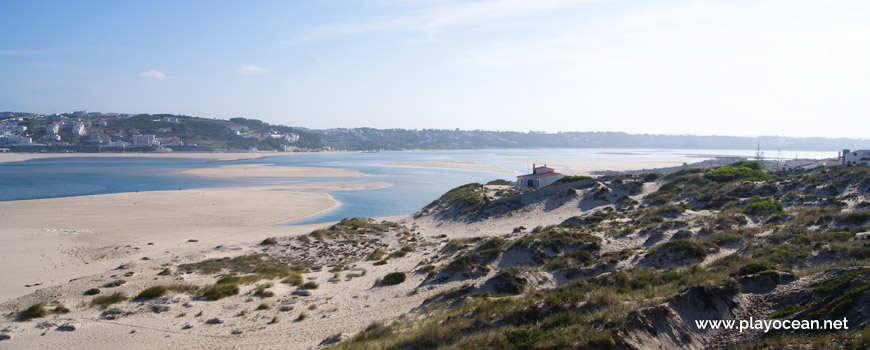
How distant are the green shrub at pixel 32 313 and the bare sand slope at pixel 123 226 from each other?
3049 millimetres

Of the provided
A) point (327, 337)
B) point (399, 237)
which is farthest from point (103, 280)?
point (399, 237)

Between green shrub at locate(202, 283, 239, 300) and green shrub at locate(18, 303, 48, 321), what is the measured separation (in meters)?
3.89

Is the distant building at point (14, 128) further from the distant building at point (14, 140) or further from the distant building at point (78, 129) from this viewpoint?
the distant building at point (78, 129)

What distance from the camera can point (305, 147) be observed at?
7156 inches

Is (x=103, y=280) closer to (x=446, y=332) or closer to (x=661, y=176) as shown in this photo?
(x=446, y=332)

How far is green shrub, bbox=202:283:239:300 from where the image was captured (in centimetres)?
1377

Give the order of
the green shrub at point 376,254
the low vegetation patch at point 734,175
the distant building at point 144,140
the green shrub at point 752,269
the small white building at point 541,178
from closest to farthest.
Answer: the green shrub at point 752,269
the green shrub at point 376,254
the low vegetation patch at point 734,175
the small white building at point 541,178
the distant building at point 144,140

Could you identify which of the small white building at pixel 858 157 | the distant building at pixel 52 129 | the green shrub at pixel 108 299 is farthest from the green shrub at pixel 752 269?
the distant building at pixel 52 129

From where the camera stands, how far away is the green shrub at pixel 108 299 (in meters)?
13.0

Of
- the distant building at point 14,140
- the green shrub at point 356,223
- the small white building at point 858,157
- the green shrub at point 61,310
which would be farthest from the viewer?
the distant building at point 14,140

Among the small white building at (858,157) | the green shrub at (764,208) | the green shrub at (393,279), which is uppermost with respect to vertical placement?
the small white building at (858,157)

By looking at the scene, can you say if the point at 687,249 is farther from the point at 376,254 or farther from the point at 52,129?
the point at 52,129

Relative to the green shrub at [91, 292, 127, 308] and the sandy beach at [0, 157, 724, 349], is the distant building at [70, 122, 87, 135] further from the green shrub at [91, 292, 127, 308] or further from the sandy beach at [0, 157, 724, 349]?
the green shrub at [91, 292, 127, 308]

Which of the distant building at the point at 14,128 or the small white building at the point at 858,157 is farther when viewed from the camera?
the distant building at the point at 14,128
